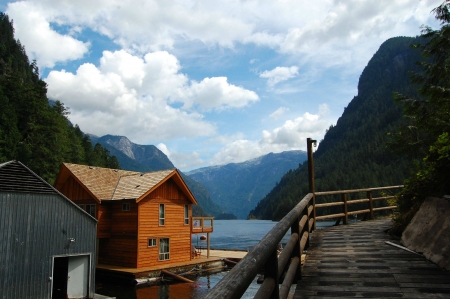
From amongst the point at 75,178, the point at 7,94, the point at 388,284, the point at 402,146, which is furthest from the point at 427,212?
the point at 7,94

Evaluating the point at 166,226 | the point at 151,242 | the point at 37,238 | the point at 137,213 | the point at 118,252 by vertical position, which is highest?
the point at 137,213

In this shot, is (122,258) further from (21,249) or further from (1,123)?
(1,123)

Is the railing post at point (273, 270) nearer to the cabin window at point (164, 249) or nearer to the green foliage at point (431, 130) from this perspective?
the green foliage at point (431, 130)

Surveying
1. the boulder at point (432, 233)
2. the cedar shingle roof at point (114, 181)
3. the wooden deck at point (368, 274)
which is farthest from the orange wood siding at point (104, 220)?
the boulder at point (432, 233)

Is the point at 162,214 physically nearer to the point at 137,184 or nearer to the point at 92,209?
the point at 137,184

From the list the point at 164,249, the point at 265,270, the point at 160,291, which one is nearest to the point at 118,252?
the point at 164,249

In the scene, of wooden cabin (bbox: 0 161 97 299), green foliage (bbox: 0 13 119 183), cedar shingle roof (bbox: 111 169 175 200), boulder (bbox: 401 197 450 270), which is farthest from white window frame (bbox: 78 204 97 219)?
green foliage (bbox: 0 13 119 183)

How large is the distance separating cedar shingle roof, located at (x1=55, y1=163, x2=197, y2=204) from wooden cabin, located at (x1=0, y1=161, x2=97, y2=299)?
27.1ft

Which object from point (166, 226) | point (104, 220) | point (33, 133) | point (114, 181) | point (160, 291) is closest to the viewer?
point (160, 291)

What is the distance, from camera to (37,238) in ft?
63.5

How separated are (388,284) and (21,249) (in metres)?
19.1

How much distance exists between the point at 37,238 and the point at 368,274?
18867 mm

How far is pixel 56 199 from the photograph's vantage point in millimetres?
20625

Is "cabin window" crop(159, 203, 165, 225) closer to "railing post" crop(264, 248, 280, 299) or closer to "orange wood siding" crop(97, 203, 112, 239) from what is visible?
"orange wood siding" crop(97, 203, 112, 239)
